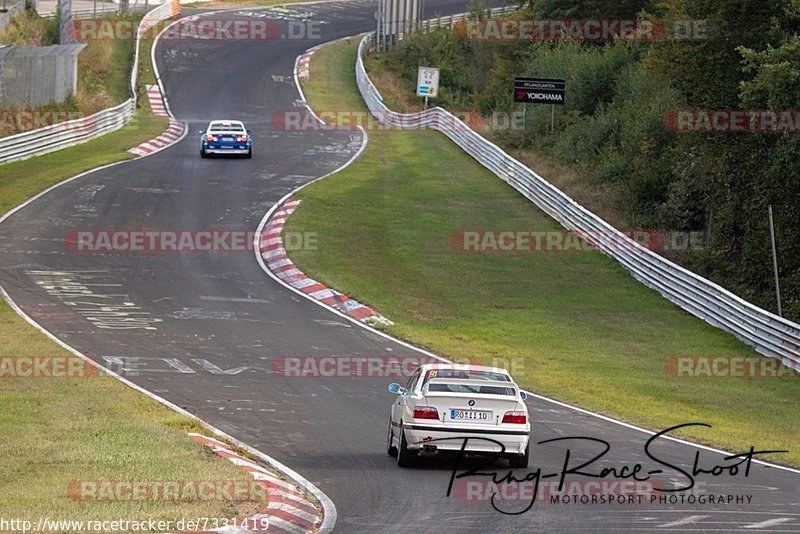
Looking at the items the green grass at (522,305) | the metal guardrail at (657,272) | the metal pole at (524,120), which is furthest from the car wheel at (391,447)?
the metal pole at (524,120)

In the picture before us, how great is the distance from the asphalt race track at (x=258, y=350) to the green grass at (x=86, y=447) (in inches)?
38.6

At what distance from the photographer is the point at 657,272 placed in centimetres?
2945

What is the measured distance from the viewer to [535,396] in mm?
19609

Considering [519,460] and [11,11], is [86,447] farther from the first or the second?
[11,11]

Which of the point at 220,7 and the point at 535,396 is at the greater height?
the point at 220,7

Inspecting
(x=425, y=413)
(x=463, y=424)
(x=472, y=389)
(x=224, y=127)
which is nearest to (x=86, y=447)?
(x=425, y=413)

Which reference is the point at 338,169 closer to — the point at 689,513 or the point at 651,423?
the point at 651,423

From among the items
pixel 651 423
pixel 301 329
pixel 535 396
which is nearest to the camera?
pixel 651 423

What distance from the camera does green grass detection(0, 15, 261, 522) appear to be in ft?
35.3

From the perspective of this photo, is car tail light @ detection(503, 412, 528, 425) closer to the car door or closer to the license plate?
the license plate

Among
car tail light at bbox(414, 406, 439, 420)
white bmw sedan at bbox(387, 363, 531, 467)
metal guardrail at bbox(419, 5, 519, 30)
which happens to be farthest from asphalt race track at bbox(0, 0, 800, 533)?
metal guardrail at bbox(419, 5, 519, 30)

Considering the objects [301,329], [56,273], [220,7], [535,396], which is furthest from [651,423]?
[220,7]

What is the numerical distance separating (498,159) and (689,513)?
3353 cm

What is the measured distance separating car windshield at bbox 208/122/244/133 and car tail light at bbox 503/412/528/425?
107 ft
